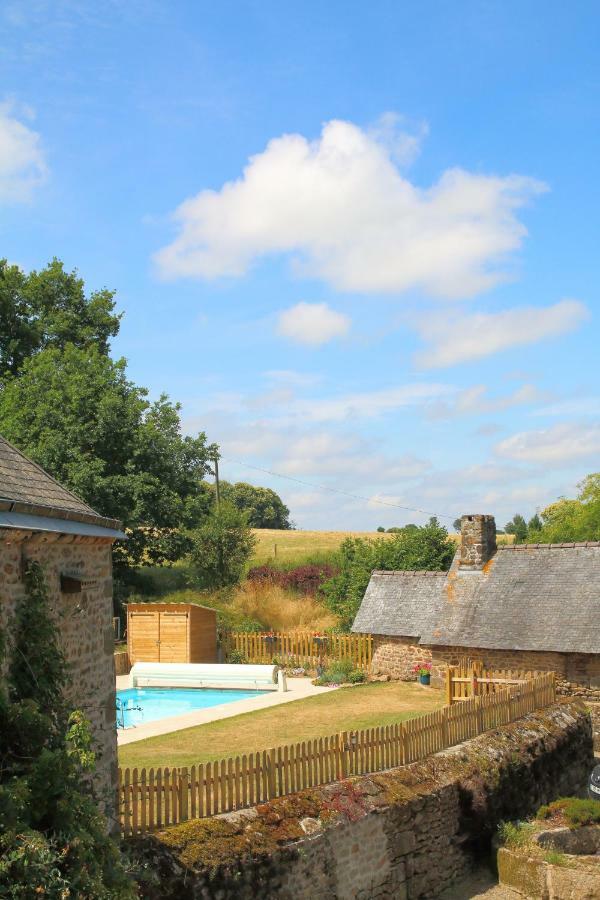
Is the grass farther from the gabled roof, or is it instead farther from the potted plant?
the gabled roof

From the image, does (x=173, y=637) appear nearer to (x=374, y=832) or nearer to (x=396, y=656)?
(x=396, y=656)

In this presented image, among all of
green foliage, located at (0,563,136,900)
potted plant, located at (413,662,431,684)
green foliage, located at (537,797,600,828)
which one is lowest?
green foliage, located at (537,797,600,828)

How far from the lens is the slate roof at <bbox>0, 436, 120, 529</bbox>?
25.5 ft

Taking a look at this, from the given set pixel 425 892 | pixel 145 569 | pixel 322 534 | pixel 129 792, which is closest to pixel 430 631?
pixel 425 892

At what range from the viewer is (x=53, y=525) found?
8242mm

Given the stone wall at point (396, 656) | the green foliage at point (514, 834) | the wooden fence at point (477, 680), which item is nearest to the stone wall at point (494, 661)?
the stone wall at point (396, 656)

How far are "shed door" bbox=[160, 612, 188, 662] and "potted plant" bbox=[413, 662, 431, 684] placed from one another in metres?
7.21

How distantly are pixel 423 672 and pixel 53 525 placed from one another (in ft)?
54.5

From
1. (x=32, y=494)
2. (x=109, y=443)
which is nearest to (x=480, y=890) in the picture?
(x=32, y=494)

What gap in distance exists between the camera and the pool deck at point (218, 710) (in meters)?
17.5

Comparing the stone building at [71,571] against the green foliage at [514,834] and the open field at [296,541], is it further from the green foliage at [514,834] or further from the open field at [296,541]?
the open field at [296,541]

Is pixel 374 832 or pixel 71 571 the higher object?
pixel 71 571

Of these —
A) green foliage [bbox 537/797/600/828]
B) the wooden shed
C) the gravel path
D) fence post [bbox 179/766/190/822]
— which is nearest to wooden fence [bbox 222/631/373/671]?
the wooden shed

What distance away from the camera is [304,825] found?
10789 mm
